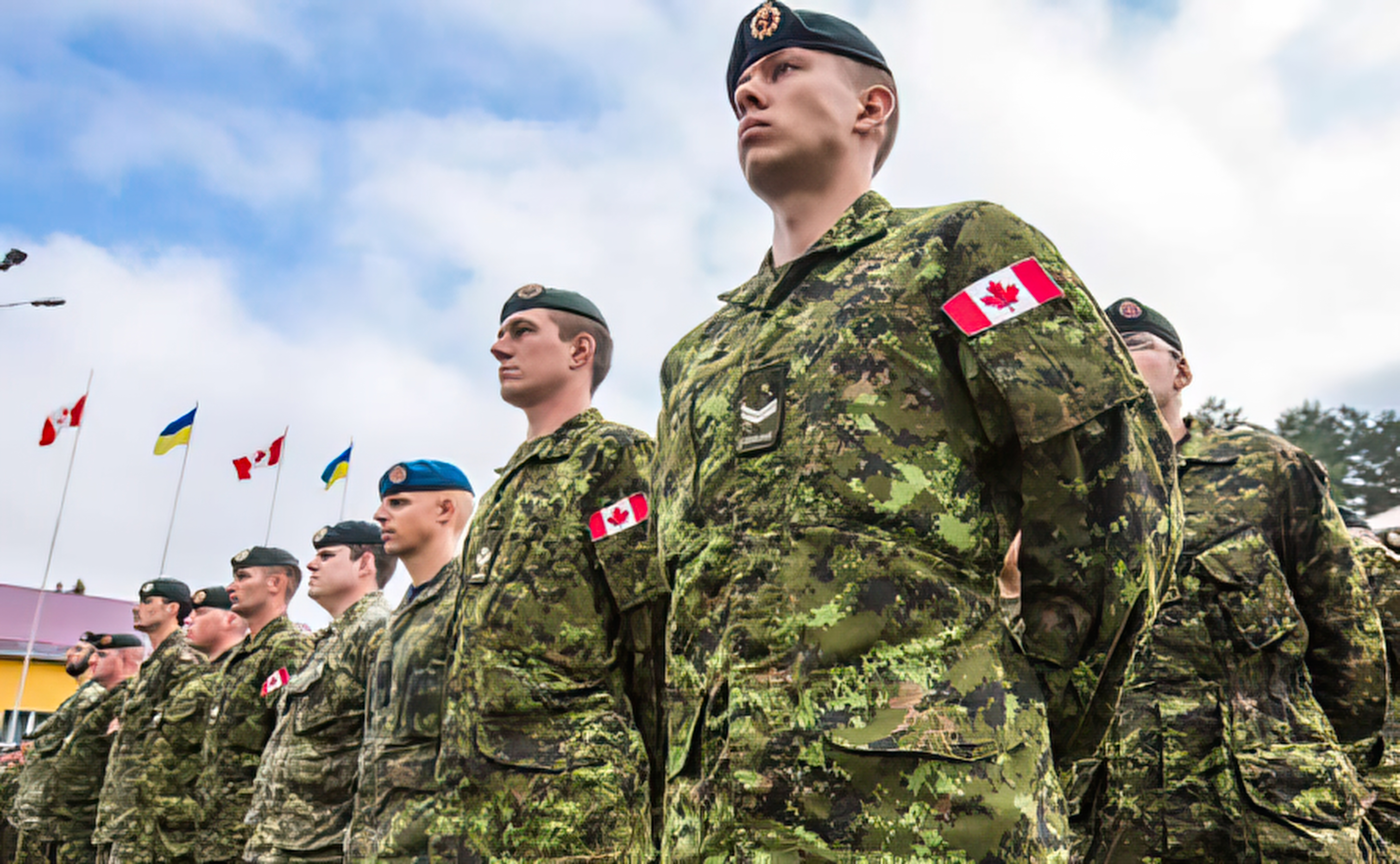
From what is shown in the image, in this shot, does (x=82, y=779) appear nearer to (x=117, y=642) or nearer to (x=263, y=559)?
(x=117, y=642)

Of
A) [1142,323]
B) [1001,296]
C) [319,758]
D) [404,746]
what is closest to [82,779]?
[319,758]

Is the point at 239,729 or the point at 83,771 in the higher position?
the point at 239,729

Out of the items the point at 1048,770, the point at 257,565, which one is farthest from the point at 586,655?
the point at 257,565

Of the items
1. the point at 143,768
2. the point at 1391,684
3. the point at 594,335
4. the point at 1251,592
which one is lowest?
the point at 143,768

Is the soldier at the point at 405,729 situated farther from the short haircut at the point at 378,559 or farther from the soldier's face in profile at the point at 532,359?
the short haircut at the point at 378,559

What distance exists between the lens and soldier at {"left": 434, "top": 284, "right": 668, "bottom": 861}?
11.1 feet

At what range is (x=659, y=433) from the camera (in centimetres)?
238

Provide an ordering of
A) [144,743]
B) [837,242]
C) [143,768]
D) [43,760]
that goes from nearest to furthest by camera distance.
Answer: [837,242], [143,768], [144,743], [43,760]

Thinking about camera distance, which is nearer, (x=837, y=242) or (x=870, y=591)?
(x=870, y=591)

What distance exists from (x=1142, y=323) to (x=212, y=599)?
8.00 metres

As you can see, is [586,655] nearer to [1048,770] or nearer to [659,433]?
[659,433]

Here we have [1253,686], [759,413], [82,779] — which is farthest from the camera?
[82,779]

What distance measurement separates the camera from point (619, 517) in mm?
3736

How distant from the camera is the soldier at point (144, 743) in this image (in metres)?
8.03
